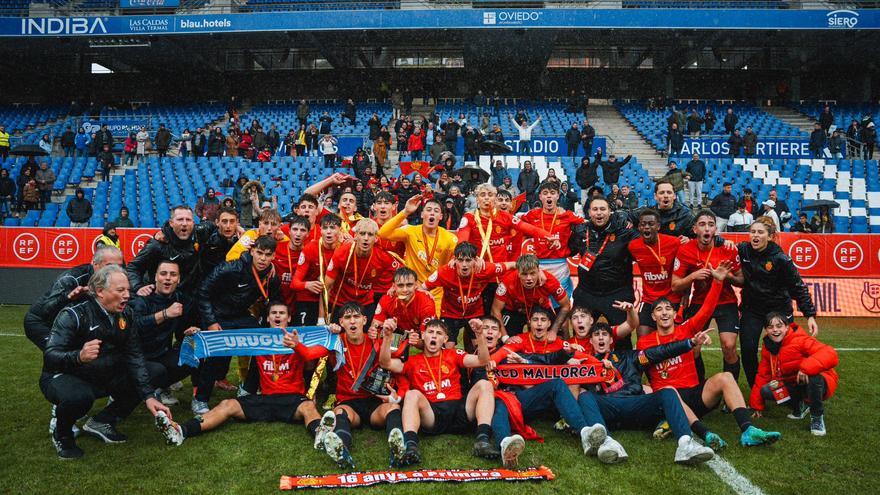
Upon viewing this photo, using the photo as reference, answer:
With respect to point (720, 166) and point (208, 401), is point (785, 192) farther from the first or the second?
point (208, 401)

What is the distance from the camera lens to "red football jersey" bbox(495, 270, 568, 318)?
23.1ft

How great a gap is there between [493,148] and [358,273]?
48.2ft

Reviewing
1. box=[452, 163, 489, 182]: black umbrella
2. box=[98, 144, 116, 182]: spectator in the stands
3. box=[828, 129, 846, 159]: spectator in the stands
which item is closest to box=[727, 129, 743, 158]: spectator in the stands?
box=[828, 129, 846, 159]: spectator in the stands

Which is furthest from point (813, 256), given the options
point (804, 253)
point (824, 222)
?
point (824, 222)

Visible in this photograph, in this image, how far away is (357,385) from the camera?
6.00 metres

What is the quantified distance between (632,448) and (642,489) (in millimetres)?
882

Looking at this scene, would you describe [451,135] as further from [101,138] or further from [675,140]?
[101,138]

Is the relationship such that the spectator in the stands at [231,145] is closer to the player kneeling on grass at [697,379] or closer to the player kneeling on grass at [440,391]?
the player kneeling on grass at [440,391]

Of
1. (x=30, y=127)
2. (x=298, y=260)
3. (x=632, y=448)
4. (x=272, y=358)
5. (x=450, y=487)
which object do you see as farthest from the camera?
(x=30, y=127)

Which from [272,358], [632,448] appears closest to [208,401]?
[272,358]

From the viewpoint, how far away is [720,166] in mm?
22000

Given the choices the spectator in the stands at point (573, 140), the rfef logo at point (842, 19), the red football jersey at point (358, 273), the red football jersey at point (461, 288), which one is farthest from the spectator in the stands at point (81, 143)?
the rfef logo at point (842, 19)

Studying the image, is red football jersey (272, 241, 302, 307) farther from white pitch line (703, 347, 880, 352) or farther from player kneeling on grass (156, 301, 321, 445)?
white pitch line (703, 347, 880, 352)

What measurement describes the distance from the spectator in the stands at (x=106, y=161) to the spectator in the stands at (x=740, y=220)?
19.4 meters
